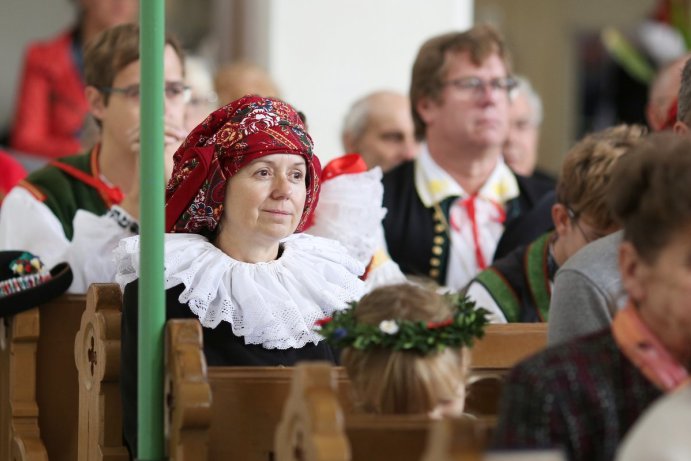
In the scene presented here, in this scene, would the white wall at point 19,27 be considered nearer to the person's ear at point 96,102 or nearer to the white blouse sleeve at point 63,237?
the person's ear at point 96,102

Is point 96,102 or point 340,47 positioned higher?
point 340,47

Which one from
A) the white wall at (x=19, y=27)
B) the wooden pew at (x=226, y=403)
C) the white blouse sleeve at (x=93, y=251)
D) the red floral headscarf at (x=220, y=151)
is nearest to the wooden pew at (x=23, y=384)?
the white blouse sleeve at (x=93, y=251)

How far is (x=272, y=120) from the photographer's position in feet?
10.6

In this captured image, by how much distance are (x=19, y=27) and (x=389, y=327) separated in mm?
7005

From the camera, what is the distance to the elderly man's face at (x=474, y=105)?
468 cm

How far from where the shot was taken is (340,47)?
661cm

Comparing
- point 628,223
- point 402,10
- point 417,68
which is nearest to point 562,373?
point 628,223

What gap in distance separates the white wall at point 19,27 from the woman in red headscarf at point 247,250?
5.77 meters

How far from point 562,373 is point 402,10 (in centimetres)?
462

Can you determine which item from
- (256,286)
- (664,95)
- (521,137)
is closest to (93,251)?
(256,286)

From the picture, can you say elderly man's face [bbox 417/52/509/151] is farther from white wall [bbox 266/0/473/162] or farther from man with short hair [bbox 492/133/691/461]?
man with short hair [bbox 492/133/691/461]

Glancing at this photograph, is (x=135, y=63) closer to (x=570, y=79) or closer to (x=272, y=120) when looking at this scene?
(x=272, y=120)

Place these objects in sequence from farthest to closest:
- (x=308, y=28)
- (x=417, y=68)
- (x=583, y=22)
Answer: (x=583, y=22) < (x=308, y=28) < (x=417, y=68)

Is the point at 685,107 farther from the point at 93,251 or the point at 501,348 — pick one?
the point at 93,251
